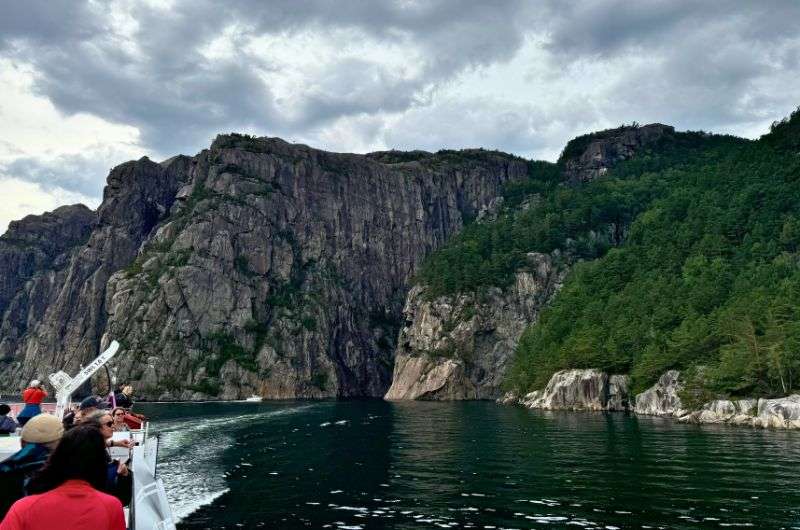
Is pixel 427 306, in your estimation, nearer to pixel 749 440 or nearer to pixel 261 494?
pixel 749 440

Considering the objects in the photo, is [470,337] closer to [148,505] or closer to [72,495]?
[148,505]

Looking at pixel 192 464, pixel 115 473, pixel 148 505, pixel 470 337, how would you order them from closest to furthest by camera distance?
pixel 115 473 → pixel 148 505 → pixel 192 464 → pixel 470 337

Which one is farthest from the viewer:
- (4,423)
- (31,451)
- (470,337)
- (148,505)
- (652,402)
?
(470,337)

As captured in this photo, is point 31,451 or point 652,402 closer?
point 31,451

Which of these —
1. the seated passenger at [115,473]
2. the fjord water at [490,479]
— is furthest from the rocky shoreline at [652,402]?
the seated passenger at [115,473]

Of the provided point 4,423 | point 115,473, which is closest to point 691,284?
point 4,423

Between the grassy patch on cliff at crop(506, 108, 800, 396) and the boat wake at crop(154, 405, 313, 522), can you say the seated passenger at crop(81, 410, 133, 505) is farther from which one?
the grassy patch on cliff at crop(506, 108, 800, 396)
